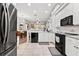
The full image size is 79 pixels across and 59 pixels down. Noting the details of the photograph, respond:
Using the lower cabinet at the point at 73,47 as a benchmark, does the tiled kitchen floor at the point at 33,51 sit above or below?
below

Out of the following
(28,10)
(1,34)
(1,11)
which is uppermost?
(28,10)

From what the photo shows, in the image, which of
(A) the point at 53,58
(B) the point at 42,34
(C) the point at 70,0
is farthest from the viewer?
(B) the point at 42,34

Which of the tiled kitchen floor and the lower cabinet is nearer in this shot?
the lower cabinet

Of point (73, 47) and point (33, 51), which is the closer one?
point (73, 47)

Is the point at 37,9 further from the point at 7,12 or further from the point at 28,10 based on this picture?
the point at 7,12

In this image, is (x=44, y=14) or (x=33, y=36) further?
(x=33, y=36)

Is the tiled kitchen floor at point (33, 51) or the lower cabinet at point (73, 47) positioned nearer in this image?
the lower cabinet at point (73, 47)

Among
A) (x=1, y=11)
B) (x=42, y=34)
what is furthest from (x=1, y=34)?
(x=42, y=34)

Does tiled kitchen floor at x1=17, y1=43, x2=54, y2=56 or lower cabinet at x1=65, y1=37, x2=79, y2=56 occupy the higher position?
lower cabinet at x1=65, y1=37, x2=79, y2=56

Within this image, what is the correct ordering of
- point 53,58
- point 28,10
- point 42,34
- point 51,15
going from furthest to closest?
point 42,34
point 51,15
point 28,10
point 53,58

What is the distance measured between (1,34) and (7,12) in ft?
0.62

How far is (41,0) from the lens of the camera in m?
1.13

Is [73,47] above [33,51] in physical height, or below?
above

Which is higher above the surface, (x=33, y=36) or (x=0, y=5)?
(x=0, y=5)
